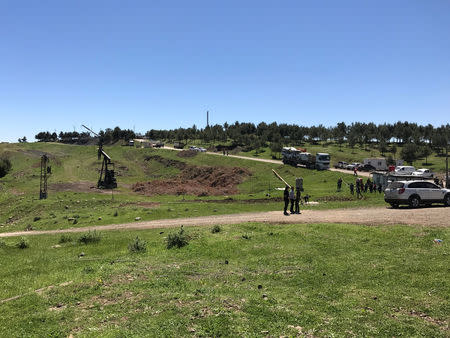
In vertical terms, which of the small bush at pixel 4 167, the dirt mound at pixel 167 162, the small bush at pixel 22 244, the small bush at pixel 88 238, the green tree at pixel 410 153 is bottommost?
the small bush at pixel 22 244

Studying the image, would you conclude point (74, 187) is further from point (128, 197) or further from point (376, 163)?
point (376, 163)

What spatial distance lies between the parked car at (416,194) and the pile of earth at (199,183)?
26.5 m

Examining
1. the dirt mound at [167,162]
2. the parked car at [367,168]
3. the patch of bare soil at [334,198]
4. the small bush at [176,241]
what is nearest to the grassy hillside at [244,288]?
the small bush at [176,241]

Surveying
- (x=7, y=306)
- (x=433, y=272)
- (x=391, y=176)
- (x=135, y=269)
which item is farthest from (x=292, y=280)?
(x=391, y=176)

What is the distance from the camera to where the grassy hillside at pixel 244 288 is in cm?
765

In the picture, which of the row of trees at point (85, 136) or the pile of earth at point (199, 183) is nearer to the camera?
the pile of earth at point (199, 183)

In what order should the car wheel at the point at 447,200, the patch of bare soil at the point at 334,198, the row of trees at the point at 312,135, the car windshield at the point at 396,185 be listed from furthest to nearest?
the row of trees at the point at 312,135 < the patch of bare soil at the point at 334,198 < the car wheel at the point at 447,200 < the car windshield at the point at 396,185

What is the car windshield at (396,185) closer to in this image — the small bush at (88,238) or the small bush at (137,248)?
the small bush at (137,248)

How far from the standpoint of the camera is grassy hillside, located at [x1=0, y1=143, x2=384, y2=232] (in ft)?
97.9

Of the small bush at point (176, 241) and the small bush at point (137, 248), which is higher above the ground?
the small bush at point (176, 241)

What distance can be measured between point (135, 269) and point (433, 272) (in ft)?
31.1

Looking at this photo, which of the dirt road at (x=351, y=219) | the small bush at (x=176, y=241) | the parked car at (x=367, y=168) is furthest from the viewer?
the parked car at (x=367, y=168)

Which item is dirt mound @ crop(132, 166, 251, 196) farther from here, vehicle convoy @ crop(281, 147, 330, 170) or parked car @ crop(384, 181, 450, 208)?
parked car @ crop(384, 181, 450, 208)

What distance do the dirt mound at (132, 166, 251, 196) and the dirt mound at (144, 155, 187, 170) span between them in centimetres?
375
